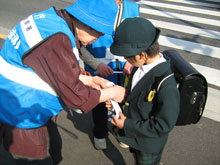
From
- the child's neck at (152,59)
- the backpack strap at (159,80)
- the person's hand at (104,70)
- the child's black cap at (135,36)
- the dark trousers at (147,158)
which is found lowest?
the dark trousers at (147,158)

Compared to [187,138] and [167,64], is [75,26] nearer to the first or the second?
[167,64]

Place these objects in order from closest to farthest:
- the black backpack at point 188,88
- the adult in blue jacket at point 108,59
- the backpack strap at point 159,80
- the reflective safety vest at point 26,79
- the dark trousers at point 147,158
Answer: the reflective safety vest at point 26,79 < the backpack strap at point 159,80 < the black backpack at point 188,88 < the dark trousers at point 147,158 < the adult in blue jacket at point 108,59

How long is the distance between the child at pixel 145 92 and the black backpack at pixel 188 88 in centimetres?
8

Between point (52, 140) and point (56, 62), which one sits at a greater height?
point (56, 62)

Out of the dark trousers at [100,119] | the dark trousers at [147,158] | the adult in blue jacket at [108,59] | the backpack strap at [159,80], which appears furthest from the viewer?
the dark trousers at [100,119]

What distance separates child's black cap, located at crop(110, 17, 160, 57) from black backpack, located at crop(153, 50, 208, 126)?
25 centimetres

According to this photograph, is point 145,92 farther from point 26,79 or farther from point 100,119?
point 100,119

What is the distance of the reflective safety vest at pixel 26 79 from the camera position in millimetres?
1272

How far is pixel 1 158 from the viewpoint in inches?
102

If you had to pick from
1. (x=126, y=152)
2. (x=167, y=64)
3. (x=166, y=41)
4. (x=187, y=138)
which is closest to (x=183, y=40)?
(x=166, y=41)

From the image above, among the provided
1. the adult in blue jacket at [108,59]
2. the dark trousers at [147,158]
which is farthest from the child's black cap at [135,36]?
the dark trousers at [147,158]

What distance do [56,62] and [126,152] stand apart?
73.2 inches

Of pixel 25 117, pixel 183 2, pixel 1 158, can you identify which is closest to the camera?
pixel 25 117

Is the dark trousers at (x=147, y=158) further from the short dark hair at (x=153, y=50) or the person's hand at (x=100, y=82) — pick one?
the short dark hair at (x=153, y=50)
